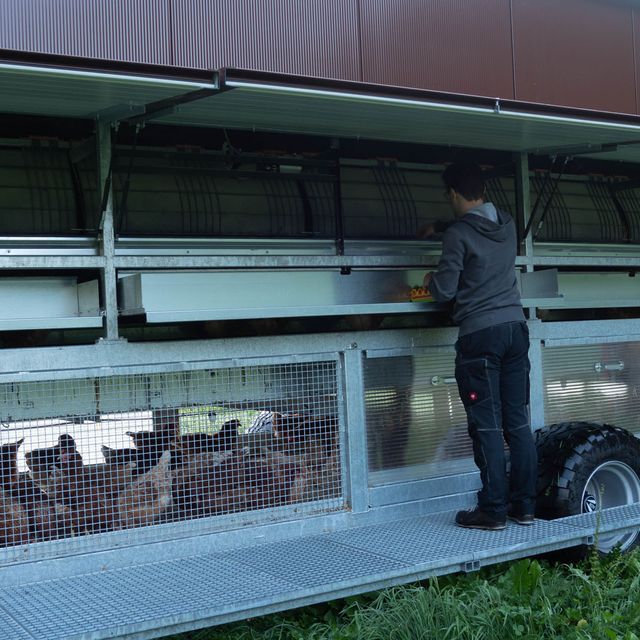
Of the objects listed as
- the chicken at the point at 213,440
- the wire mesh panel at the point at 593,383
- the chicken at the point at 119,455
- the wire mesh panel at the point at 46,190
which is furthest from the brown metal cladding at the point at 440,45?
the chicken at the point at 119,455

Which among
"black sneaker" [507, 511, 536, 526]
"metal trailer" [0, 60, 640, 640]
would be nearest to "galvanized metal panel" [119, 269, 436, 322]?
"metal trailer" [0, 60, 640, 640]

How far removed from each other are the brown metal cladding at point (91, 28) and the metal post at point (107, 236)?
56cm

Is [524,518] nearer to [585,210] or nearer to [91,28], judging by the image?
[585,210]

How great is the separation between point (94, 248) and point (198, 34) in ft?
3.49

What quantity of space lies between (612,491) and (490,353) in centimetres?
130

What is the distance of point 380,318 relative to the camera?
5078 mm

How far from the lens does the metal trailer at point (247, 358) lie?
12.2 ft

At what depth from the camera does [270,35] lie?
3.96 m

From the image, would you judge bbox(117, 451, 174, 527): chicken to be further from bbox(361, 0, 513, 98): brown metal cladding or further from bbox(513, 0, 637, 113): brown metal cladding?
bbox(513, 0, 637, 113): brown metal cladding

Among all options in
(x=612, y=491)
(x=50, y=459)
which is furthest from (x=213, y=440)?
(x=612, y=491)

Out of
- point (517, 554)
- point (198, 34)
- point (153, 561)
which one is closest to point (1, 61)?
point (198, 34)

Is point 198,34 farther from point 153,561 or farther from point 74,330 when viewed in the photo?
point 153,561

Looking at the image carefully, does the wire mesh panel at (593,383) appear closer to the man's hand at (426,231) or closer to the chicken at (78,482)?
the man's hand at (426,231)

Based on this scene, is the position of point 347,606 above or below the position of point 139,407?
below
